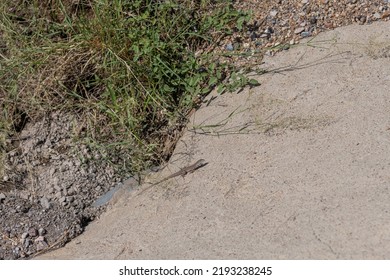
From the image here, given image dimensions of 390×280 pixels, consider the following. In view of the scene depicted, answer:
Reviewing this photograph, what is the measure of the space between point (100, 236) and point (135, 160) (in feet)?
1.71

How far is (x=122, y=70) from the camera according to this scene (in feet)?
12.7

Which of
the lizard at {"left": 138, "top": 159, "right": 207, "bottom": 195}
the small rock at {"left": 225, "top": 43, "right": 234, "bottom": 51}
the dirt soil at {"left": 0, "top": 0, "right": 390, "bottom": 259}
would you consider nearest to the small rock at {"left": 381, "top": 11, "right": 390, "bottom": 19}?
the dirt soil at {"left": 0, "top": 0, "right": 390, "bottom": 259}

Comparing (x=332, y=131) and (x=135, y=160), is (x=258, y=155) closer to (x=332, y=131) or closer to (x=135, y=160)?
(x=332, y=131)

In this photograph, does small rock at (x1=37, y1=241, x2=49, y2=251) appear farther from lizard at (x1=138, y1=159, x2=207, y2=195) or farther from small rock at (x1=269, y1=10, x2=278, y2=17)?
small rock at (x1=269, y1=10, x2=278, y2=17)

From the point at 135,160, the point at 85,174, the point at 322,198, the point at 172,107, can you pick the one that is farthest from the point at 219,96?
the point at 322,198

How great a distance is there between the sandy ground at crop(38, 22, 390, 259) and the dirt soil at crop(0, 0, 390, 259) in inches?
0.6

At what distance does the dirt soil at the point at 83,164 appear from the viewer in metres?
3.38

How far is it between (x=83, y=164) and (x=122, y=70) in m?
0.54

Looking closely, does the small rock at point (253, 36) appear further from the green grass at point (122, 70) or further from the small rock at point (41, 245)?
the small rock at point (41, 245)

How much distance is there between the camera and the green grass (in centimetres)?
380

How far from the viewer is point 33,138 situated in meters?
3.90

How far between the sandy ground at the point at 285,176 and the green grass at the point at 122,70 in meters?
0.19

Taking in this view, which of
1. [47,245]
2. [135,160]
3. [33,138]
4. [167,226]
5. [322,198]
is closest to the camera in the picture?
[322,198]

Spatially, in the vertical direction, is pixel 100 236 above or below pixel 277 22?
below
